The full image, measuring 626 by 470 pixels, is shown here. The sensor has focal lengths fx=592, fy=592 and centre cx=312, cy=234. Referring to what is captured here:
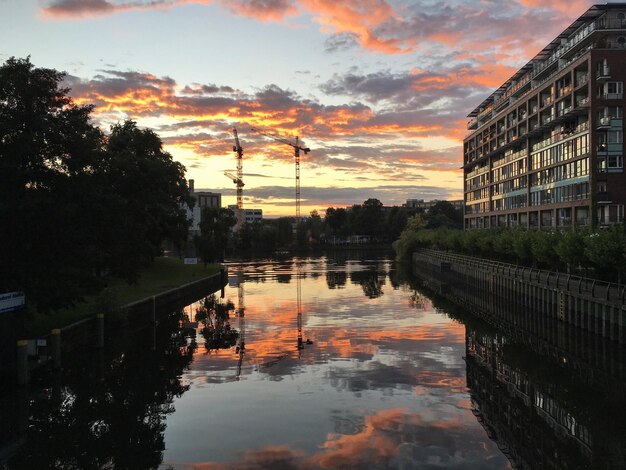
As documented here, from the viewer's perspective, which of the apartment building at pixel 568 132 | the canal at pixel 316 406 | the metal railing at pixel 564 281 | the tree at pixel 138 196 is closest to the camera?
the canal at pixel 316 406

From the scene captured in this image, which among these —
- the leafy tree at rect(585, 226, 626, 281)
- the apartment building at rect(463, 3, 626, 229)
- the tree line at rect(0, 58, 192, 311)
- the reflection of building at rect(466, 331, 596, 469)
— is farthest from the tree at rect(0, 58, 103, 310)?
the apartment building at rect(463, 3, 626, 229)

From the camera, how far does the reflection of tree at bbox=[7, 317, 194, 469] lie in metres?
19.1

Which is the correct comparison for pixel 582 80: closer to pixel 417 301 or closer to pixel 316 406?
pixel 417 301

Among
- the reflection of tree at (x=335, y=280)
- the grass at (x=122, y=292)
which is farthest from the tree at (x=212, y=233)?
A: the reflection of tree at (x=335, y=280)

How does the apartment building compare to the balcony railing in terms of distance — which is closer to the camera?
the balcony railing

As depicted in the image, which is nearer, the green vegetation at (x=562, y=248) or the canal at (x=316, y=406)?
the canal at (x=316, y=406)

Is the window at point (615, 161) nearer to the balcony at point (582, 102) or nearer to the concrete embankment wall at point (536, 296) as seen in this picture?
the balcony at point (582, 102)

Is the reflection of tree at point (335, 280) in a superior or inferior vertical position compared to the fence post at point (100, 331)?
inferior

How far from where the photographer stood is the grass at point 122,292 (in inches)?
1323

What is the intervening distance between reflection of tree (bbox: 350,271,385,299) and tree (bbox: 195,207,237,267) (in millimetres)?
22833

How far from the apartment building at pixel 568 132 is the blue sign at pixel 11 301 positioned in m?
71.2

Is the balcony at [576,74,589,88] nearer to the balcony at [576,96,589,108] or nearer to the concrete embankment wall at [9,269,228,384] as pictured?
the balcony at [576,96,589,108]

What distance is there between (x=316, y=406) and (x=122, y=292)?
36459 mm

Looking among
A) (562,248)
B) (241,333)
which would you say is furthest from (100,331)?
(562,248)
